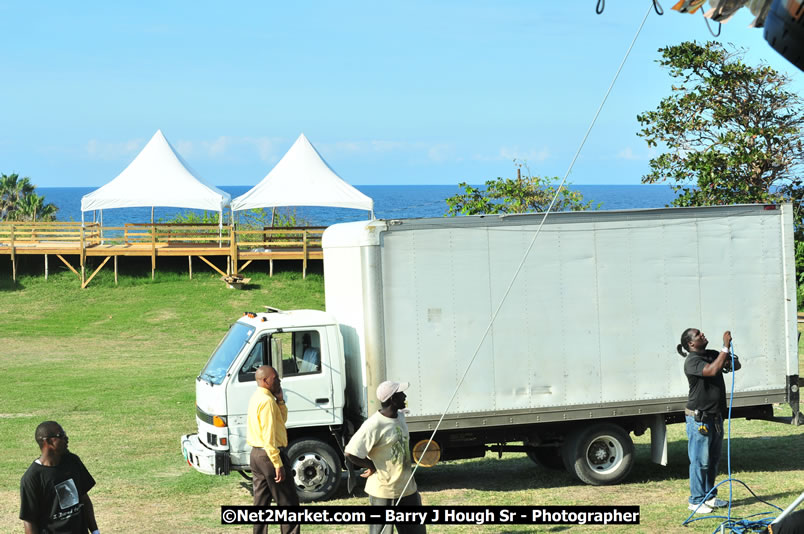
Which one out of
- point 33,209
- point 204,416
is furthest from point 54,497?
point 33,209

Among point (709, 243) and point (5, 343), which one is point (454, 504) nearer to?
point (709, 243)

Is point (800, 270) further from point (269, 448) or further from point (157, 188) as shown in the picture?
point (269, 448)

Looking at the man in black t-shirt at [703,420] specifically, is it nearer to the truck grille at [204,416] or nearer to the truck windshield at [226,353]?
the truck windshield at [226,353]

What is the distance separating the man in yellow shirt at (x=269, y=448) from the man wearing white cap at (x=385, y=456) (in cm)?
108

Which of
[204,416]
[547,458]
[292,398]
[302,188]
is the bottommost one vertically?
[547,458]

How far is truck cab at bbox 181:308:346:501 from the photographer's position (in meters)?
10.5

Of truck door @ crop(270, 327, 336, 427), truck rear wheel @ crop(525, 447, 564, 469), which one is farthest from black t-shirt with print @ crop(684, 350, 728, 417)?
truck door @ crop(270, 327, 336, 427)

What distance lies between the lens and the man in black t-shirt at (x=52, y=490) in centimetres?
570

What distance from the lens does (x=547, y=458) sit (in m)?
12.0

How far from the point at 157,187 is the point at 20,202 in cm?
2718

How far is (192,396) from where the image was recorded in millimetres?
18750

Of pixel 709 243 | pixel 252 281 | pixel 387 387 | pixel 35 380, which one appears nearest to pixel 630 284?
pixel 709 243

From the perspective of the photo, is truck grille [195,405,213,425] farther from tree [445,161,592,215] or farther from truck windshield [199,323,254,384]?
tree [445,161,592,215]

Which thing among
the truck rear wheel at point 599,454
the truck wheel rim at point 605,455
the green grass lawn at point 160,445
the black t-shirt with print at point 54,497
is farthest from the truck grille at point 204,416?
the black t-shirt with print at point 54,497
